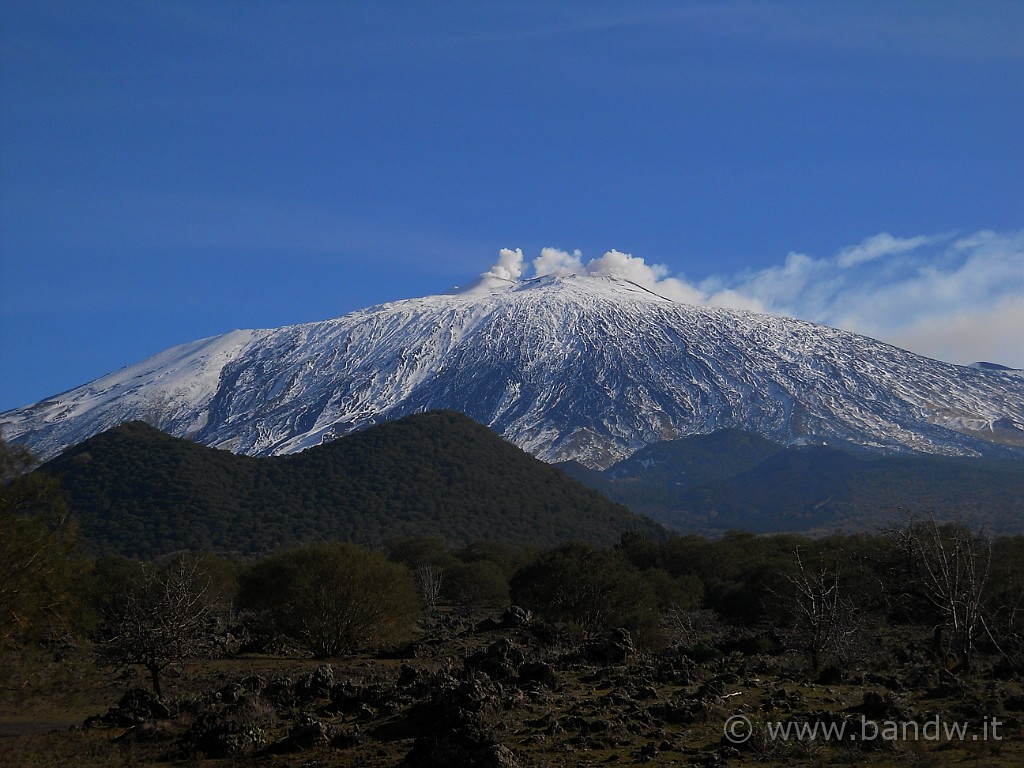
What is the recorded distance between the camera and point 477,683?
53.6ft

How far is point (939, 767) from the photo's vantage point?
12.1m

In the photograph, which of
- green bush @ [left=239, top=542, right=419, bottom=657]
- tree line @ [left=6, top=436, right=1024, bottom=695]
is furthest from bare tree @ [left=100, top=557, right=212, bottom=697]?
green bush @ [left=239, top=542, right=419, bottom=657]

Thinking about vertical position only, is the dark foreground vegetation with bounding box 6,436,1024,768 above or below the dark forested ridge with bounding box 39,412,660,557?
below

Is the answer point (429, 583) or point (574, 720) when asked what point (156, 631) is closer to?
point (574, 720)

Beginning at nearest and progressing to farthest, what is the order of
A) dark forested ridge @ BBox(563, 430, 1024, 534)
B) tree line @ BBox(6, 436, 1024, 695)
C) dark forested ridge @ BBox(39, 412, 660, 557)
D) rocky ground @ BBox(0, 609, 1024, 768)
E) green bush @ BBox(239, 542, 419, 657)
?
rocky ground @ BBox(0, 609, 1024, 768), tree line @ BBox(6, 436, 1024, 695), green bush @ BBox(239, 542, 419, 657), dark forested ridge @ BBox(39, 412, 660, 557), dark forested ridge @ BBox(563, 430, 1024, 534)

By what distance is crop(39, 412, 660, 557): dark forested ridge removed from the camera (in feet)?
283

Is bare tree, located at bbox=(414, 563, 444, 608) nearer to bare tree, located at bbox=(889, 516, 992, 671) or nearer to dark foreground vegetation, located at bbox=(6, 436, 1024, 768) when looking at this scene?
dark foreground vegetation, located at bbox=(6, 436, 1024, 768)

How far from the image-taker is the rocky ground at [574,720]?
44.9 feet

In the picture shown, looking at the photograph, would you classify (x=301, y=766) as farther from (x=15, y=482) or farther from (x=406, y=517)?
(x=406, y=517)

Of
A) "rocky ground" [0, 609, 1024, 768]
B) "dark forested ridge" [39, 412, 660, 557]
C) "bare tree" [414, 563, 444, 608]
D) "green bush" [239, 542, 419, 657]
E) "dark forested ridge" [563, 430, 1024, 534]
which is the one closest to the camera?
"rocky ground" [0, 609, 1024, 768]

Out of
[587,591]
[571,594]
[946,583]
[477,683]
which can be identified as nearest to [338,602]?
[571,594]

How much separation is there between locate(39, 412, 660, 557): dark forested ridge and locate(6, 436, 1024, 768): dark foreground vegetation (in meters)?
52.0

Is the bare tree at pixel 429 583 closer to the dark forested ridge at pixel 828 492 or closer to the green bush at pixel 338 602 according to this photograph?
the green bush at pixel 338 602

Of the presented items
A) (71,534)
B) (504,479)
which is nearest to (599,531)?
(504,479)
